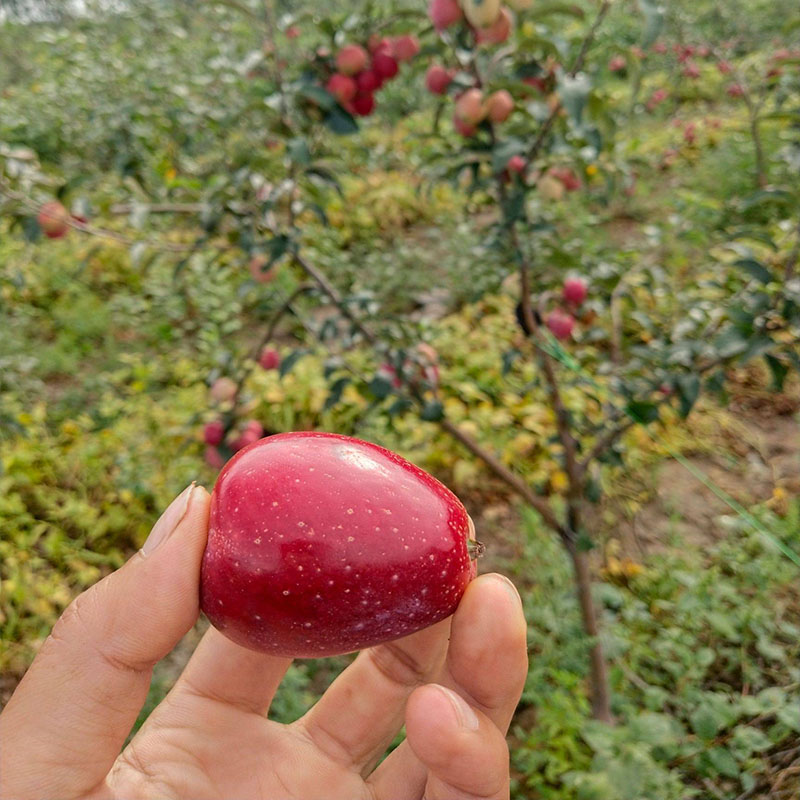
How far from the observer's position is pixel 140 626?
644 millimetres

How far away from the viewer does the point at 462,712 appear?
66 centimetres

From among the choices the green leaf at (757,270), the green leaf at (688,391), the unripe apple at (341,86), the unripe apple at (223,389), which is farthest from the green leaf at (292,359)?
the green leaf at (757,270)

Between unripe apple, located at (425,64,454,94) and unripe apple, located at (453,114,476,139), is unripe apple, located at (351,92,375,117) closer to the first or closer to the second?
unripe apple, located at (425,64,454,94)

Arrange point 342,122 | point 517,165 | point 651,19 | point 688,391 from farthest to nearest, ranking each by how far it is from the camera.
Result: 1. point 342,122
2. point 517,165
3. point 688,391
4. point 651,19

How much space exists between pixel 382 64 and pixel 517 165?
1.41 feet

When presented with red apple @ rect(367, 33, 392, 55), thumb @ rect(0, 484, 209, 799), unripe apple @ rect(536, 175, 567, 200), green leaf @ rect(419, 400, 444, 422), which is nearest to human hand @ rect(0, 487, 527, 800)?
thumb @ rect(0, 484, 209, 799)

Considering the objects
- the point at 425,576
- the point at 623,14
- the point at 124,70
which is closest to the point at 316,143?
the point at 425,576

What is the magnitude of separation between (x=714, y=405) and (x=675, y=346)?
1.76m

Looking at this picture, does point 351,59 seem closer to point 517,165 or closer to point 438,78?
point 438,78

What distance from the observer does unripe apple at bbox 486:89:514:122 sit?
1.21m

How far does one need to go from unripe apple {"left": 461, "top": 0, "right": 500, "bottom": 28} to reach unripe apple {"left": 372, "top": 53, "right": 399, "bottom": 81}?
0.37 meters

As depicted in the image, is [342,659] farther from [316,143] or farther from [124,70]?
[124,70]

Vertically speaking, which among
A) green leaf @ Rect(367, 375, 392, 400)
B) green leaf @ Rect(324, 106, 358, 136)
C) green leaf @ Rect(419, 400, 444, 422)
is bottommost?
green leaf @ Rect(419, 400, 444, 422)

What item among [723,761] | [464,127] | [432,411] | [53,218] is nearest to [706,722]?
[723,761]
